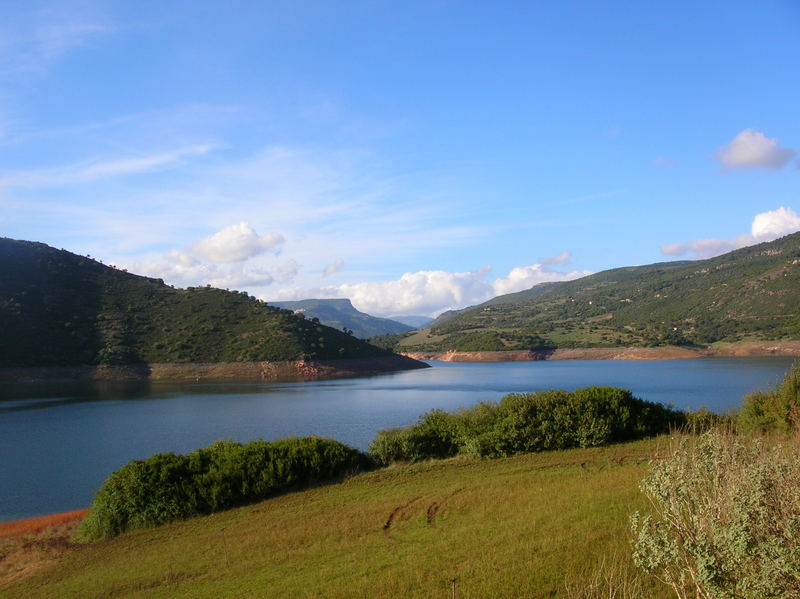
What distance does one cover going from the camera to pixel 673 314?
12794 centimetres

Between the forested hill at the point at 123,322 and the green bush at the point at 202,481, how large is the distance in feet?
213

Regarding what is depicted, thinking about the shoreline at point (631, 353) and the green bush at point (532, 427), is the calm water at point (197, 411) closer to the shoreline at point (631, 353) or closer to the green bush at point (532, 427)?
the green bush at point (532, 427)

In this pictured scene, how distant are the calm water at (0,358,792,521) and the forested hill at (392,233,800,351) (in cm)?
2310

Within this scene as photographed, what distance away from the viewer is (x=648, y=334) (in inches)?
4569

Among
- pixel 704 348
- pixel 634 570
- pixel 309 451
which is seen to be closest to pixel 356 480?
pixel 309 451

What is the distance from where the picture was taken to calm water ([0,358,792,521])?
25062 millimetres

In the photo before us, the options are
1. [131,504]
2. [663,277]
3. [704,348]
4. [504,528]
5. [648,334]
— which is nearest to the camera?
[504,528]

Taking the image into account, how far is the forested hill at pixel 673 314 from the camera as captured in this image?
4050 inches

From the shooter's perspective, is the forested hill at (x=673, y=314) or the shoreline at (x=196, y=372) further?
the forested hill at (x=673, y=314)

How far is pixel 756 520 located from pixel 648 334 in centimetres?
12079

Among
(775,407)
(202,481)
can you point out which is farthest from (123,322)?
(775,407)

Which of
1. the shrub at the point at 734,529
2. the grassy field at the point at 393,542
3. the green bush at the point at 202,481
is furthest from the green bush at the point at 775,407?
the shrub at the point at 734,529

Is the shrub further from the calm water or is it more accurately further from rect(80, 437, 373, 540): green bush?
the calm water

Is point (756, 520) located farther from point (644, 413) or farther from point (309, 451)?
point (644, 413)
